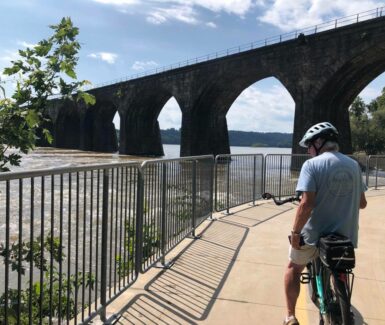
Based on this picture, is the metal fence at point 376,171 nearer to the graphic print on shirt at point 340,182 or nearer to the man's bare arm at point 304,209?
the graphic print on shirt at point 340,182

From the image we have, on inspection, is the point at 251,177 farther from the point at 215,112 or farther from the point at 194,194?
the point at 215,112

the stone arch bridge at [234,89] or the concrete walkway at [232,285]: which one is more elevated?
the stone arch bridge at [234,89]

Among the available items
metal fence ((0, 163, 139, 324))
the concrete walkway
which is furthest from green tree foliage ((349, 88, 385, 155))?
metal fence ((0, 163, 139, 324))

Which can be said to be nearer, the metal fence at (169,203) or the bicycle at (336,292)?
the bicycle at (336,292)

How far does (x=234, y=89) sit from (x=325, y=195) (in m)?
44.5

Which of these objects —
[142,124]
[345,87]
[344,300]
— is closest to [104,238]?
[344,300]

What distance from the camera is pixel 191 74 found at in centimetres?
4678

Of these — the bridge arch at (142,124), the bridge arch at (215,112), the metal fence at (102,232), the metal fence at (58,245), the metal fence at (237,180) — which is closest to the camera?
the metal fence at (58,245)

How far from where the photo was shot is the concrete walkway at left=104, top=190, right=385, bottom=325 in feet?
12.9

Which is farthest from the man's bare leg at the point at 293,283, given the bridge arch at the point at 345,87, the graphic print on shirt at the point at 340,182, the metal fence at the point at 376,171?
the bridge arch at the point at 345,87

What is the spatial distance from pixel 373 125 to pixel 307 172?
173ft

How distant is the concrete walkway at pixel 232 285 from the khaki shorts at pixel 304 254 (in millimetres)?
829

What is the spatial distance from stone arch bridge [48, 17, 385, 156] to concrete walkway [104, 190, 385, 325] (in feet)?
45.7

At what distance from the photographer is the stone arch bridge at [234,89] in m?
31.4
